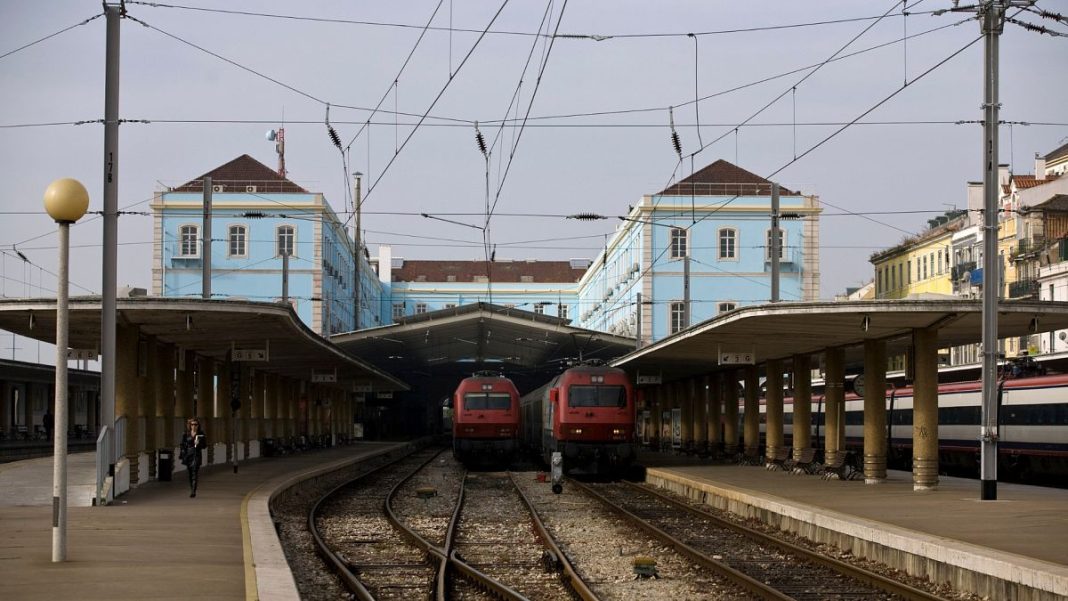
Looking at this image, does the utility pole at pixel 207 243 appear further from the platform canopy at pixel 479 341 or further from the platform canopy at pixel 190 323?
the platform canopy at pixel 479 341

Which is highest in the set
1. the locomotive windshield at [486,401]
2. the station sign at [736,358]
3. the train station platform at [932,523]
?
the station sign at [736,358]

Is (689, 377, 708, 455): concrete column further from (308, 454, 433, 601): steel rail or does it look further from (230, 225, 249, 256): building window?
(230, 225, 249, 256): building window

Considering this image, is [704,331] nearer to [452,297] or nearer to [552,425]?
[552,425]

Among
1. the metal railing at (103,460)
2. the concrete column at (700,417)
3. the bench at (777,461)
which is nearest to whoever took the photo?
the metal railing at (103,460)

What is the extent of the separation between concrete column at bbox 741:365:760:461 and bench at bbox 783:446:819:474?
17.3 feet

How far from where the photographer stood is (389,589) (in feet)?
48.2

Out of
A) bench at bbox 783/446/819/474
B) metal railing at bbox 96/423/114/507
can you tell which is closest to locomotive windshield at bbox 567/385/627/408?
bench at bbox 783/446/819/474

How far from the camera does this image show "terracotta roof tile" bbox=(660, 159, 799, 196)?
76.1 metres

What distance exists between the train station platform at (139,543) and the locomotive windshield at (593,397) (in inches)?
415

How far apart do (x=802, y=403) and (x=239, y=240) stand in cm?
4816

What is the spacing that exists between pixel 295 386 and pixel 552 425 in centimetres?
2305

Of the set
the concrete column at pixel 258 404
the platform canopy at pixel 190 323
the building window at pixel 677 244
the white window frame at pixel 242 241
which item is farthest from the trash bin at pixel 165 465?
the white window frame at pixel 242 241

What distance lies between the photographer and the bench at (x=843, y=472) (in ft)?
97.6

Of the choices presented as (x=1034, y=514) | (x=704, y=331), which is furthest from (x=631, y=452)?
(x=1034, y=514)
